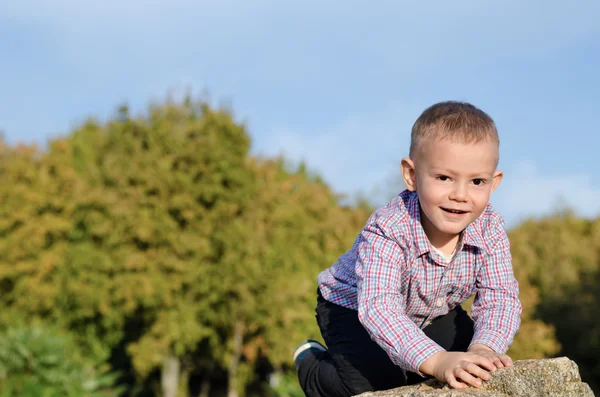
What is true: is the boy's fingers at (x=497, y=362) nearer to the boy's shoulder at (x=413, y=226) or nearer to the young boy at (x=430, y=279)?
the young boy at (x=430, y=279)

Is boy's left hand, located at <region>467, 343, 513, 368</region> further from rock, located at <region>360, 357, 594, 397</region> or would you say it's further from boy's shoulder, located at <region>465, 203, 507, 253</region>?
boy's shoulder, located at <region>465, 203, 507, 253</region>

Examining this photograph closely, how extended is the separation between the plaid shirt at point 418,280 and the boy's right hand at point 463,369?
0.16 metres

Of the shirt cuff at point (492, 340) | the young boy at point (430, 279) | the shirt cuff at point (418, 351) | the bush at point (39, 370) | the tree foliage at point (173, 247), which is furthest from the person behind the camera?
the tree foliage at point (173, 247)

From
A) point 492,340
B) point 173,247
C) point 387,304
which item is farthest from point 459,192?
point 173,247

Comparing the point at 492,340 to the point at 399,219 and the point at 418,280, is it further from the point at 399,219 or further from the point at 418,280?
the point at 399,219

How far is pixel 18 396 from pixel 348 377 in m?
5.28

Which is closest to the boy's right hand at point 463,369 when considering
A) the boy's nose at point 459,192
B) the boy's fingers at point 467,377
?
the boy's fingers at point 467,377

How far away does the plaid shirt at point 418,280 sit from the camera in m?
3.35

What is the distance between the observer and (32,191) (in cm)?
2186

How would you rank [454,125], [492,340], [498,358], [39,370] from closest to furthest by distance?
[498,358] → [454,125] → [492,340] → [39,370]

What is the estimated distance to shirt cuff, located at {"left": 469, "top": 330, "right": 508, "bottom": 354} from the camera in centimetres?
348

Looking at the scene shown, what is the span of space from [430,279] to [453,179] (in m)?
0.58

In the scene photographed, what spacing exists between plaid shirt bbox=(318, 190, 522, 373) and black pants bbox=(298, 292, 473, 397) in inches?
8.4

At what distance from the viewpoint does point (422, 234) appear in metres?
3.56
